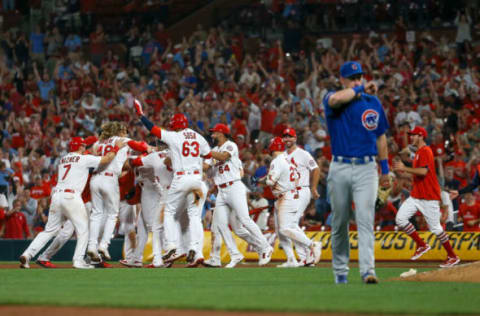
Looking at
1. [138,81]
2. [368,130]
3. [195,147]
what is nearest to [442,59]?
[138,81]

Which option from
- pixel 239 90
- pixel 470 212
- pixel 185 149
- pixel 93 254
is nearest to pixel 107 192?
pixel 93 254

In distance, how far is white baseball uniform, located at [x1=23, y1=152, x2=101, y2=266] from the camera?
14.8 meters

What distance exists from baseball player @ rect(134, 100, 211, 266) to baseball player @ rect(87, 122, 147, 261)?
104cm

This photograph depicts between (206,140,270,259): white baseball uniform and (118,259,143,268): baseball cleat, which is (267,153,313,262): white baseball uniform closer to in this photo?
(206,140,270,259): white baseball uniform

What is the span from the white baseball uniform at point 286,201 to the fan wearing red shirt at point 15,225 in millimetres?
7819

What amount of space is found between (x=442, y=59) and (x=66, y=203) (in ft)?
43.4

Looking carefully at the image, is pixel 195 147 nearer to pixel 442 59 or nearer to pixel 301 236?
pixel 301 236

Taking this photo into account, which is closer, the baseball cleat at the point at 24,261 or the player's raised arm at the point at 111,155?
the baseball cleat at the point at 24,261

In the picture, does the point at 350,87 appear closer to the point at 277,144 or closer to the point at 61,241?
the point at 277,144

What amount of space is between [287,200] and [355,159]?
6.24m

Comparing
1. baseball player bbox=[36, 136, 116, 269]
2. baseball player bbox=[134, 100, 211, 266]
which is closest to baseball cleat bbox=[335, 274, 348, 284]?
baseball player bbox=[134, 100, 211, 266]

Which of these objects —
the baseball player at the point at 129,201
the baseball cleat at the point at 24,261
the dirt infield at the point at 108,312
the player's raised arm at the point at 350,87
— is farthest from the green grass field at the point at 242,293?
the baseball player at the point at 129,201

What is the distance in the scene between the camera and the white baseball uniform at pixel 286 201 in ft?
51.4

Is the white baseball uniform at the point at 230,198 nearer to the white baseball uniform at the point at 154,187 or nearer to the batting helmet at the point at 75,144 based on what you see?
the white baseball uniform at the point at 154,187
